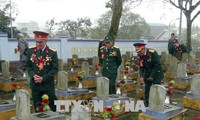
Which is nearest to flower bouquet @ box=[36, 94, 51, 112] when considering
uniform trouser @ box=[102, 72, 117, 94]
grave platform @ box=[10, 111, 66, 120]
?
grave platform @ box=[10, 111, 66, 120]

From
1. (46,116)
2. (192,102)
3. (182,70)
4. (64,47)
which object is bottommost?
(192,102)

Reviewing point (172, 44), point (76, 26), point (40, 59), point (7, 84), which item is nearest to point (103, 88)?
point (40, 59)

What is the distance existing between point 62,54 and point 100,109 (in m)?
9.26

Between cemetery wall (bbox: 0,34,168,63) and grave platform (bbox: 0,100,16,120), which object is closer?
grave platform (bbox: 0,100,16,120)

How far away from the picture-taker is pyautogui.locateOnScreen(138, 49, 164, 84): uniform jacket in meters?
6.51

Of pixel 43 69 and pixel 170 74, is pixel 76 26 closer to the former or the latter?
pixel 170 74

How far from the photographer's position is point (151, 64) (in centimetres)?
659

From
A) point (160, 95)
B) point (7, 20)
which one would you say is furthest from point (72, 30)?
point (160, 95)

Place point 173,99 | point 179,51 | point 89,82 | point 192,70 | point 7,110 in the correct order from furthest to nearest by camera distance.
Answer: point 179,51 → point 192,70 → point 89,82 → point 173,99 → point 7,110

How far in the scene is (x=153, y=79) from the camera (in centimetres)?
657

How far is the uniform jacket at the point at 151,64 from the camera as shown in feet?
21.3

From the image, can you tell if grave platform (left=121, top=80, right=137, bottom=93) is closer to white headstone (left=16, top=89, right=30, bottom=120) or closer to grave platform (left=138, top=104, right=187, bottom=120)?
grave platform (left=138, top=104, right=187, bottom=120)

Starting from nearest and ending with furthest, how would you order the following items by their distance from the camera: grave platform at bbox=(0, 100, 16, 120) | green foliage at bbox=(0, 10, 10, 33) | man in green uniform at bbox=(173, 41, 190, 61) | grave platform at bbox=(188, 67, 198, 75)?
grave platform at bbox=(0, 100, 16, 120)
grave platform at bbox=(188, 67, 198, 75)
man in green uniform at bbox=(173, 41, 190, 61)
green foliage at bbox=(0, 10, 10, 33)

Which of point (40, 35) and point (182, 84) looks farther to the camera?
point (182, 84)
